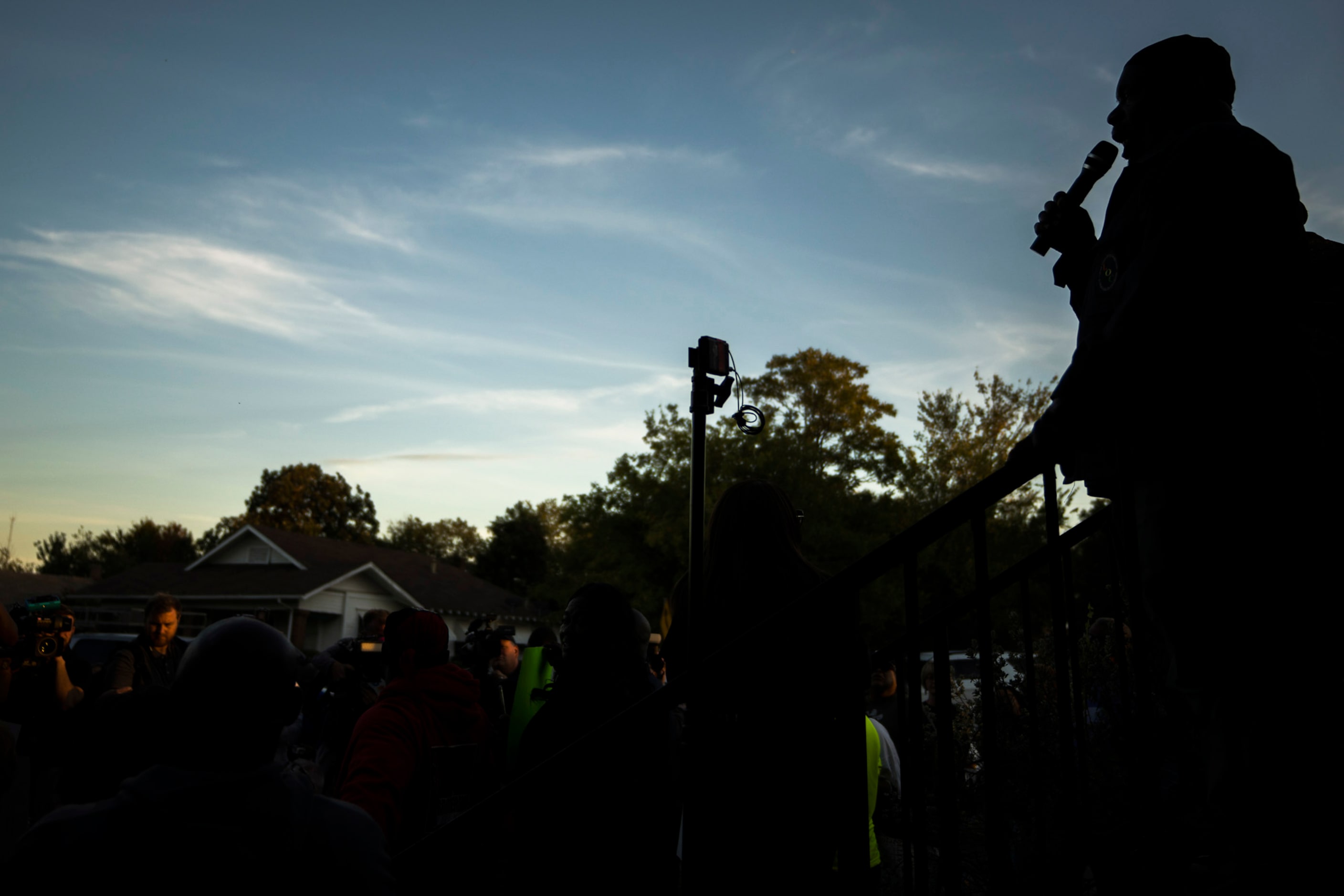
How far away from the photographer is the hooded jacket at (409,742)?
271cm

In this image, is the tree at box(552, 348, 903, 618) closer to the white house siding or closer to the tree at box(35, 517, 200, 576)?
the white house siding

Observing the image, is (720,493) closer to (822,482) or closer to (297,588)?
(822,482)

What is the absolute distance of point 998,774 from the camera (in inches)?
83.3

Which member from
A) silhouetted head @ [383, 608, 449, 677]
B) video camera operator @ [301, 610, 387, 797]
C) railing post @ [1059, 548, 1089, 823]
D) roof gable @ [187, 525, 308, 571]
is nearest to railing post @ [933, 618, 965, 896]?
railing post @ [1059, 548, 1089, 823]

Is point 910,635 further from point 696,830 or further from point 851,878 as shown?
point 696,830

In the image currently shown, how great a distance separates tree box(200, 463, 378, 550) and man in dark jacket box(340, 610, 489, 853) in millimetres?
64947

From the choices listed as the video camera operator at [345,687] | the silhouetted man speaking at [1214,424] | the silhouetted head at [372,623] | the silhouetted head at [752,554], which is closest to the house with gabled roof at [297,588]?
the silhouetted head at [372,623]

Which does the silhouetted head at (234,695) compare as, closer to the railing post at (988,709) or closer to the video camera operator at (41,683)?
the railing post at (988,709)

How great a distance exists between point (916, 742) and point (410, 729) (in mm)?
1783

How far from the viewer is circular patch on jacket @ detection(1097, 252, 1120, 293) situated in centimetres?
186

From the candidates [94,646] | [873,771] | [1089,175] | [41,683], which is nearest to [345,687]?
[41,683]

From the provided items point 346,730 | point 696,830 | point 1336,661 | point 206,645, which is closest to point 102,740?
point 346,730

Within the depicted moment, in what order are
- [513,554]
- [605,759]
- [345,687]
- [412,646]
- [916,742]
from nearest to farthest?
[916,742], [605,759], [412,646], [345,687], [513,554]

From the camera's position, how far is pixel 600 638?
3121 millimetres
